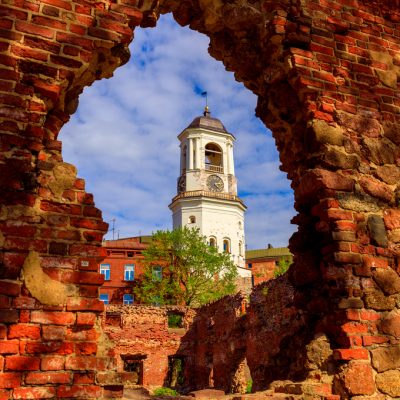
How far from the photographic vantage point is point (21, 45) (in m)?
2.95

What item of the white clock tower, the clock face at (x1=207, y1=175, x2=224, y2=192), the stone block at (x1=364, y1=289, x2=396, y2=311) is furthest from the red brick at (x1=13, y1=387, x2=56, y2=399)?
the clock face at (x1=207, y1=175, x2=224, y2=192)

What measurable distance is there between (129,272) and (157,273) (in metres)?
5.69

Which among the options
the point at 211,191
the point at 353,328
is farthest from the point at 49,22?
the point at 211,191

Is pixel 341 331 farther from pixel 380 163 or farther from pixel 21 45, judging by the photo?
pixel 21 45

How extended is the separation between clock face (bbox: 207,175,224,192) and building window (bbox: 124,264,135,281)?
952cm

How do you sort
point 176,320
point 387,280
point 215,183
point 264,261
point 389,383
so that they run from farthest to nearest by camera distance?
1. point 264,261
2. point 215,183
3. point 176,320
4. point 387,280
5. point 389,383

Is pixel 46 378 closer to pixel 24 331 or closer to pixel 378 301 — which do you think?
pixel 24 331

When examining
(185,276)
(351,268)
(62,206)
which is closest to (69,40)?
(62,206)

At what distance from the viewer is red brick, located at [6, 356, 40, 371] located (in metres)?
2.44

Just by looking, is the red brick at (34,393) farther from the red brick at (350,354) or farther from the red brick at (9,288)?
the red brick at (350,354)

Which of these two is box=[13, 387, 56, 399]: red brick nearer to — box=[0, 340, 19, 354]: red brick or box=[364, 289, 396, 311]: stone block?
box=[0, 340, 19, 354]: red brick

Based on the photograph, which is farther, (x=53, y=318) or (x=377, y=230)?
(x=377, y=230)

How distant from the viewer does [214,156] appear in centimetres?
4288

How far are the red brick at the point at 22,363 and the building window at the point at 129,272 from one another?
1426 inches
